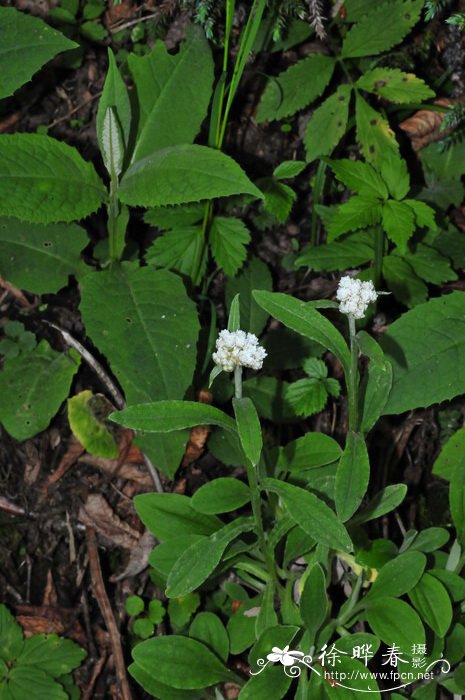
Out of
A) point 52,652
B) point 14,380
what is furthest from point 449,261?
point 52,652

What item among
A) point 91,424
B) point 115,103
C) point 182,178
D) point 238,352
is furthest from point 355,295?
point 91,424

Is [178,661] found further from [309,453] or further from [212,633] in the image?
[309,453]

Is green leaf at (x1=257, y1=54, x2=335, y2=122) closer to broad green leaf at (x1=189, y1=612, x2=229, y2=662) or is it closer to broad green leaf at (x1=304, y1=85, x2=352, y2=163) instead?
broad green leaf at (x1=304, y1=85, x2=352, y2=163)

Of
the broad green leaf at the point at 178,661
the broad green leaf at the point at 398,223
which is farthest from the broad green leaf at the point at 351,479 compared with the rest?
the broad green leaf at the point at 398,223

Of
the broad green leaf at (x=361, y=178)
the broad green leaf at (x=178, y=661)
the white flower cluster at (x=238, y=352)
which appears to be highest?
the white flower cluster at (x=238, y=352)

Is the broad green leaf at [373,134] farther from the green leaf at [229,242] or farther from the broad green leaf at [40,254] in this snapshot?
the broad green leaf at [40,254]

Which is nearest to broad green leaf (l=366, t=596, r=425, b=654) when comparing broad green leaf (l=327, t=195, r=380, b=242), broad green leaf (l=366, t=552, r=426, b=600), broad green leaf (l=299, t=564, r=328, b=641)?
broad green leaf (l=366, t=552, r=426, b=600)
